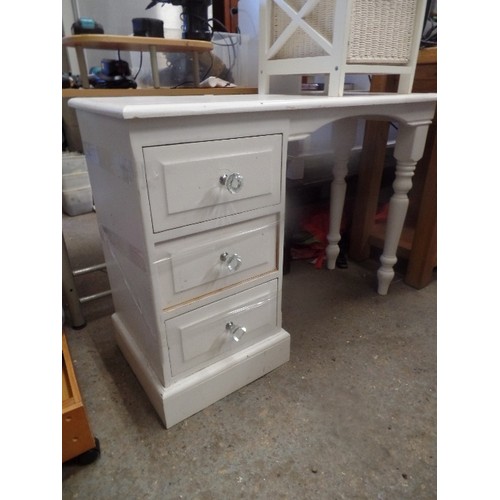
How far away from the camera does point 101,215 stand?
0.85 metres

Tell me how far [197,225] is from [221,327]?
26cm

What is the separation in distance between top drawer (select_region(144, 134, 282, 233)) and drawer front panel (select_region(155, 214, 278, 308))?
0.04m

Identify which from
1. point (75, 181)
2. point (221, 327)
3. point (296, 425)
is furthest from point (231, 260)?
point (75, 181)

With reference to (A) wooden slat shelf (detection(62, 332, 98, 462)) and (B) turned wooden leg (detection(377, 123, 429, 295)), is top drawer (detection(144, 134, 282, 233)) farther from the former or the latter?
(B) turned wooden leg (detection(377, 123, 429, 295))

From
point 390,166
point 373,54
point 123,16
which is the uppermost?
point 123,16

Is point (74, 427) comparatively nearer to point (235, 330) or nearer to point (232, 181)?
point (235, 330)

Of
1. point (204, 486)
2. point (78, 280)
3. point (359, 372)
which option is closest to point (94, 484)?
point (204, 486)

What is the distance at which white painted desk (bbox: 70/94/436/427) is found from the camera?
0.60 metres

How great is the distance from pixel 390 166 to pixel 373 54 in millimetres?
1280

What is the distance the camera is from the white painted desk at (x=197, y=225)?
0.60 meters

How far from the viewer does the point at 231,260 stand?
748 mm

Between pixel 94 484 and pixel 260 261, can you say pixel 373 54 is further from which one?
pixel 94 484

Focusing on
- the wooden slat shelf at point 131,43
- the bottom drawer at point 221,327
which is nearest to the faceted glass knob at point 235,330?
the bottom drawer at point 221,327

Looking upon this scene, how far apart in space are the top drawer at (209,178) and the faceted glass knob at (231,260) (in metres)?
0.09
